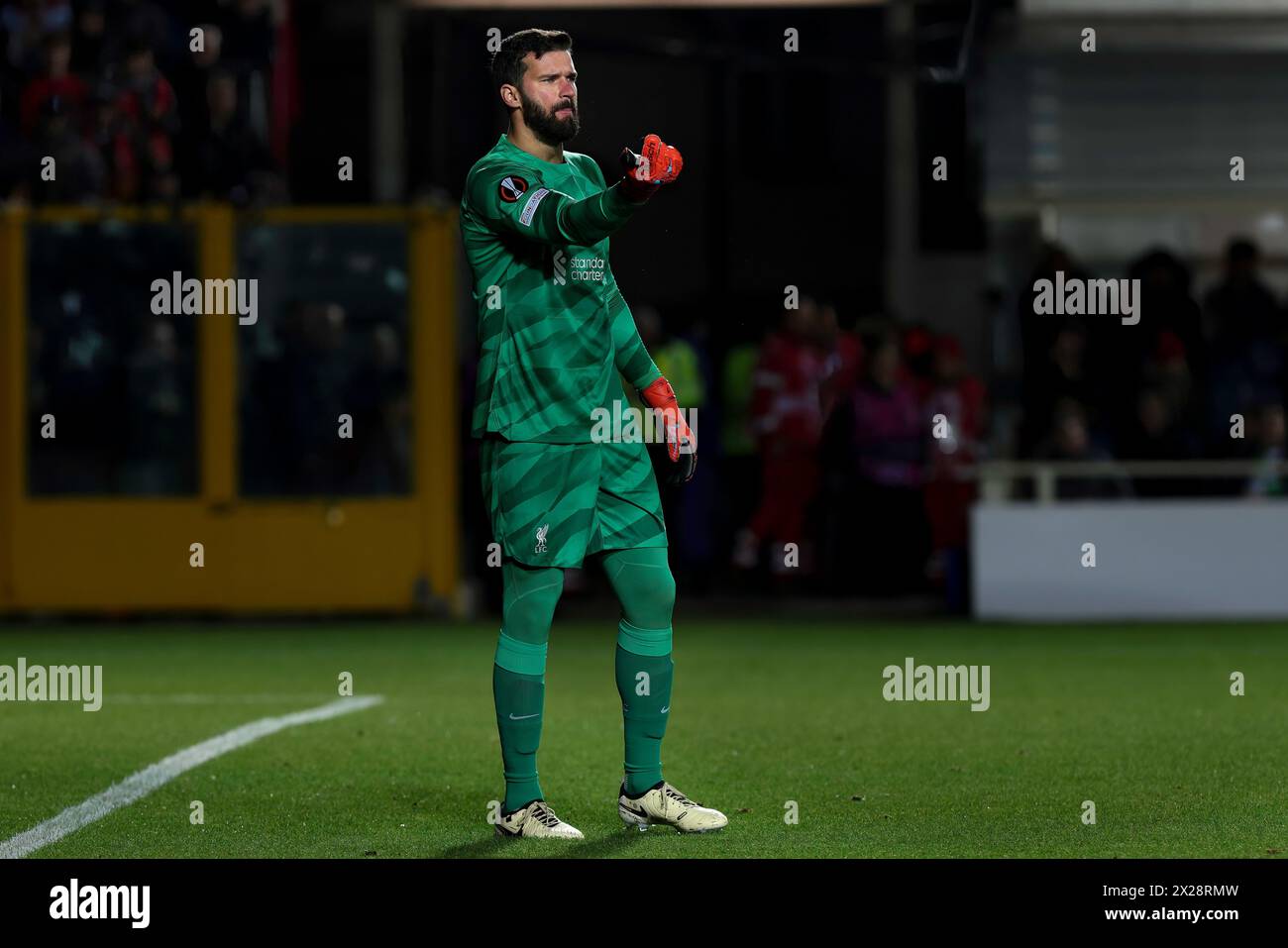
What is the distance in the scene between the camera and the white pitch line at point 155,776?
22.0 feet

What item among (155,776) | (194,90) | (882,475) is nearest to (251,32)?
(194,90)

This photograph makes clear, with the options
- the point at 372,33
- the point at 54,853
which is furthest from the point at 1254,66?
the point at 54,853

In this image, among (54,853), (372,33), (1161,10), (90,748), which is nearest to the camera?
(54,853)

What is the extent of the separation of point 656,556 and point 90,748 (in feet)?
10.0

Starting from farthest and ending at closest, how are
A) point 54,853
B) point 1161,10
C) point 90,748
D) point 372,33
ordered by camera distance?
point 372,33 < point 1161,10 < point 90,748 < point 54,853

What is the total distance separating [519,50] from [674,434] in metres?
1.09

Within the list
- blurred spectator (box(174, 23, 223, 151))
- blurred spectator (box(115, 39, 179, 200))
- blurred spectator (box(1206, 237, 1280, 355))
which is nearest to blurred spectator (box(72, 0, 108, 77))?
blurred spectator (box(115, 39, 179, 200))

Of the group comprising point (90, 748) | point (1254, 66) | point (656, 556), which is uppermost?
point (1254, 66)

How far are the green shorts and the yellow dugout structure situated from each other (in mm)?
8675

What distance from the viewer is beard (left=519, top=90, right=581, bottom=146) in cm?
648

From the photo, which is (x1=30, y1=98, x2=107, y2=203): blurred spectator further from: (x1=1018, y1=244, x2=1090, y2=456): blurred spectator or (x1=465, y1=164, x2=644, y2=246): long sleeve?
(x1=465, y1=164, x2=644, y2=246): long sleeve

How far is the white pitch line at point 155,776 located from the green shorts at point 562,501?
58.4 inches
